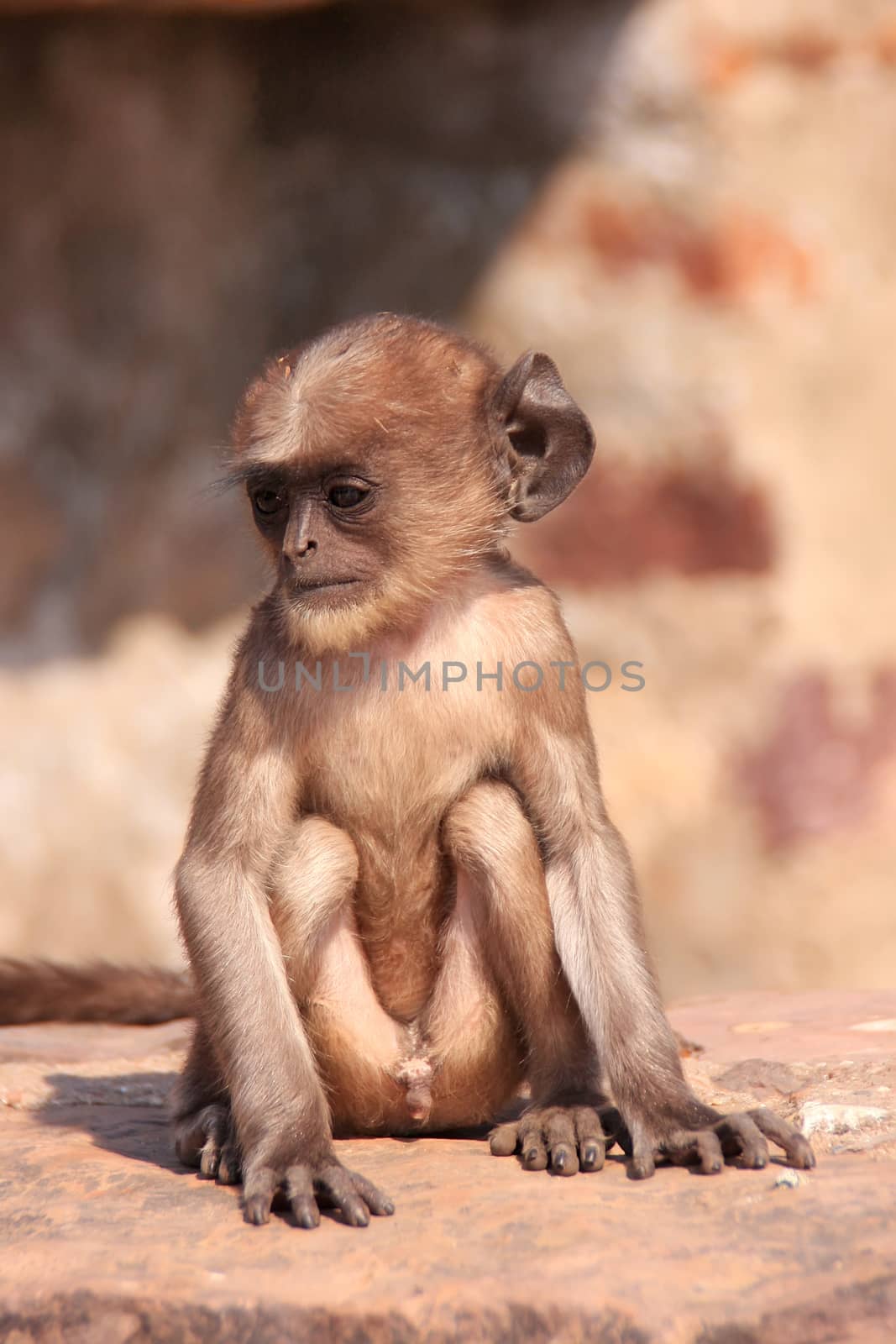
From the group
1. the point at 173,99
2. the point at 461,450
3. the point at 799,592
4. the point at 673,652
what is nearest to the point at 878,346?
the point at 799,592

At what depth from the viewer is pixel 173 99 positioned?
26.5ft

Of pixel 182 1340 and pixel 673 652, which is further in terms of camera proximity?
pixel 673 652

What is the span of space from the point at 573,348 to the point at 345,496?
4.29 meters

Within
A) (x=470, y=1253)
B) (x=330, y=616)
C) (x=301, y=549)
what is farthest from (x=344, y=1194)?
(x=301, y=549)

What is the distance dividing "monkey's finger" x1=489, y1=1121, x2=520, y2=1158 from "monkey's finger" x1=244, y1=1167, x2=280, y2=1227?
22.7 inches

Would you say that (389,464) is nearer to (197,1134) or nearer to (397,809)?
(397,809)

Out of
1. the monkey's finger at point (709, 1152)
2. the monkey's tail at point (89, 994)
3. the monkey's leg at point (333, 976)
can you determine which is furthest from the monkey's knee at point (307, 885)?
the monkey's tail at point (89, 994)

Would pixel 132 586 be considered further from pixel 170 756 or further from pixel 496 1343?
pixel 496 1343

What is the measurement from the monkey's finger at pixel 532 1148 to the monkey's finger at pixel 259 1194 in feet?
1.85

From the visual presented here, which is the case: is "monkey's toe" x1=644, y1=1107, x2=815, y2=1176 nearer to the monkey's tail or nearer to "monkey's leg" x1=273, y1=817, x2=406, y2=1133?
"monkey's leg" x1=273, y1=817, x2=406, y2=1133

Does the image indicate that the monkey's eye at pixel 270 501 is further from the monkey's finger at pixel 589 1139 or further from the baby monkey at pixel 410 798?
the monkey's finger at pixel 589 1139

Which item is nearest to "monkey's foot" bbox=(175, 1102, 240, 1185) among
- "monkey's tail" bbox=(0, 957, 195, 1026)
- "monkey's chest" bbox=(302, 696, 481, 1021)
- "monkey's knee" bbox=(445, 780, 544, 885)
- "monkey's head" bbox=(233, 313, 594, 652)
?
"monkey's chest" bbox=(302, 696, 481, 1021)

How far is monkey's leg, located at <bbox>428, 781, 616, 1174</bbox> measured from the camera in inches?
159

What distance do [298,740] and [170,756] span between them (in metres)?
4.38
